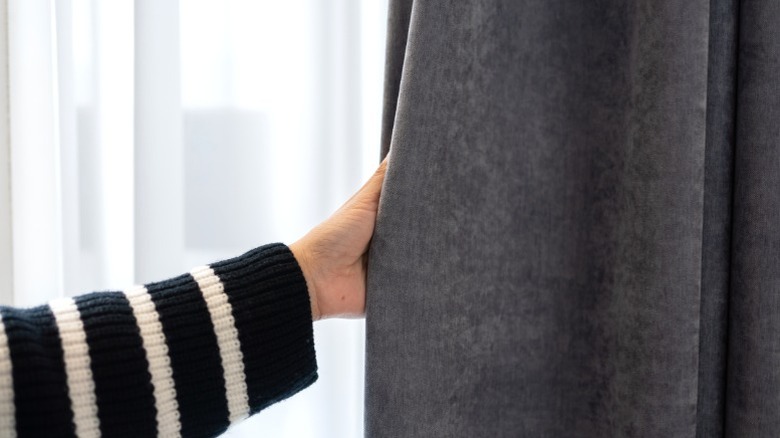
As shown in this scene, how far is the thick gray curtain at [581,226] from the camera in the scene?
578 millimetres

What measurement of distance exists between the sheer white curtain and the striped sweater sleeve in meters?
0.20

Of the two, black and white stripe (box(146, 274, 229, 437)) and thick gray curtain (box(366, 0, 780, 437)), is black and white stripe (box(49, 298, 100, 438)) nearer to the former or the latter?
black and white stripe (box(146, 274, 229, 437))

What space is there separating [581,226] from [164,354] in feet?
1.46

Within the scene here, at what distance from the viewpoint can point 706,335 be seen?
0.63 metres

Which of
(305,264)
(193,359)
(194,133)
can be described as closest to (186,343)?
(193,359)

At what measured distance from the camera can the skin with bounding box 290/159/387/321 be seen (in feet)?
2.21

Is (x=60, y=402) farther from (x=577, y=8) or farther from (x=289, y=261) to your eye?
(x=577, y=8)

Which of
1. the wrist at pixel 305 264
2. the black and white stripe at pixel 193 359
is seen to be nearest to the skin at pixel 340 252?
the wrist at pixel 305 264

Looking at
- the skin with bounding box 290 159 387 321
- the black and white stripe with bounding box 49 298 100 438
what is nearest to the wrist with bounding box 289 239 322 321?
the skin with bounding box 290 159 387 321

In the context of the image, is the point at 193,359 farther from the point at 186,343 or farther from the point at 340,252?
the point at 340,252

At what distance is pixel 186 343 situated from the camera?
61 centimetres

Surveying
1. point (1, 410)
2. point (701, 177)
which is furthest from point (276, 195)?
point (701, 177)

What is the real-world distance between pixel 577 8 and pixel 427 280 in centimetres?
33

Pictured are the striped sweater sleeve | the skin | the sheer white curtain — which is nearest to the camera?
the striped sweater sleeve
